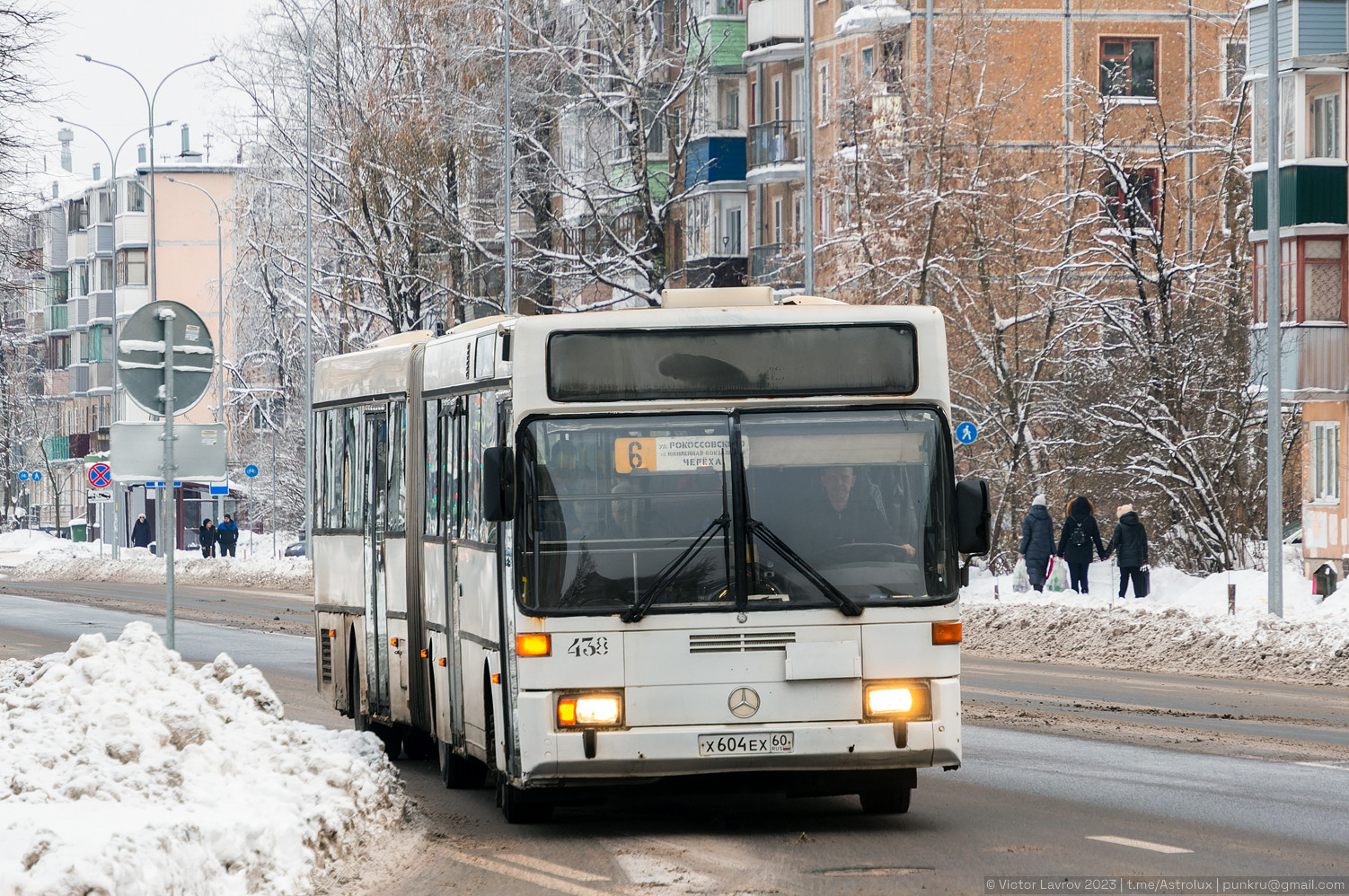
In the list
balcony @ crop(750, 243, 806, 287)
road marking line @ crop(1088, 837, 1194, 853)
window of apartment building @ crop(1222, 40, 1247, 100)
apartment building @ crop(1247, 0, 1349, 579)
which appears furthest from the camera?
balcony @ crop(750, 243, 806, 287)

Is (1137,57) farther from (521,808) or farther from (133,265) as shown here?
(133,265)

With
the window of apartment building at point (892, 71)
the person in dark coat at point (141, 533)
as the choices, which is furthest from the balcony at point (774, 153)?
the person in dark coat at point (141, 533)

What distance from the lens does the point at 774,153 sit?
59781mm

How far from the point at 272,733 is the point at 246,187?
179ft

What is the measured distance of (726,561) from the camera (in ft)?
37.1

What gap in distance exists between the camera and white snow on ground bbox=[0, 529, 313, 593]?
56.4 m

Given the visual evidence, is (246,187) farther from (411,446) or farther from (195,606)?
(411,446)

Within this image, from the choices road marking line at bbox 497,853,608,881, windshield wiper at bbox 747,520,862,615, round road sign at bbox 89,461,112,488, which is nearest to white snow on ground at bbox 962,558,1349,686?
windshield wiper at bbox 747,520,862,615

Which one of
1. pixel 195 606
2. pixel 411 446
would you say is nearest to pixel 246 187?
pixel 195 606

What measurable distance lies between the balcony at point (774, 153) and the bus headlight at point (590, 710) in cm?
4749

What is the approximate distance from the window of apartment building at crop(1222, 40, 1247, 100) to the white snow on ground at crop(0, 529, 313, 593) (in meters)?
21.0

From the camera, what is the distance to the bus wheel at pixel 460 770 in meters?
14.1

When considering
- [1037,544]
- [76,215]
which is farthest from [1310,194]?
[76,215]

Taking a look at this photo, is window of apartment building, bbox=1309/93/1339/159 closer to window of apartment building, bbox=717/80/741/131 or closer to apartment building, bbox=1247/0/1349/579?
apartment building, bbox=1247/0/1349/579
